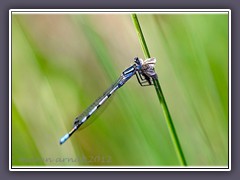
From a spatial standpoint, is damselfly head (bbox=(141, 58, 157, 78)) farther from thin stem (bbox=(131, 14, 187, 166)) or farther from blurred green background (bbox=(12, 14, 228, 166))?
blurred green background (bbox=(12, 14, 228, 166))

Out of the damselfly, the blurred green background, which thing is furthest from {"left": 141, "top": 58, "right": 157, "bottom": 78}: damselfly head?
the blurred green background

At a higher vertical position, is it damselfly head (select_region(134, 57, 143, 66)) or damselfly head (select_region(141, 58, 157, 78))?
damselfly head (select_region(134, 57, 143, 66))

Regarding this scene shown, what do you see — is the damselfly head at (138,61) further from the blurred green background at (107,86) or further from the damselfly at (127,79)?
the blurred green background at (107,86)

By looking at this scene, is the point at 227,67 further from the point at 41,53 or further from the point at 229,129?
the point at 41,53

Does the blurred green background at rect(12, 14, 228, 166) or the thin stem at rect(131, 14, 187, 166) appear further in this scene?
the blurred green background at rect(12, 14, 228, 166)

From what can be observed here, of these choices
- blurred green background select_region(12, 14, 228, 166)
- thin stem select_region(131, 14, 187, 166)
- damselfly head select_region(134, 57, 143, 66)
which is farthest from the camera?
blurred green background select_region(12, 14, 228, 166)

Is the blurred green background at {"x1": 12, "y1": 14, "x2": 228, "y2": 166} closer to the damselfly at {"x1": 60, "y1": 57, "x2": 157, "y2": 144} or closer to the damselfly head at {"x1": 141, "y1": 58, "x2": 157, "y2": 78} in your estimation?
the damselfly at {"x1": 60, "y1": 57, "x2": 157, "y2": 144}

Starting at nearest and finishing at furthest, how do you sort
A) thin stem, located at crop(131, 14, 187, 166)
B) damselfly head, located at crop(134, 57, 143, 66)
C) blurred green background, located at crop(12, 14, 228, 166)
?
1. thin stem, located at crop(131, 14, 187, 166)
2. damselfly head, located at crop(134, 57, 143, 66)
3. blurred green background, located at crop(12, 14, 228, 166)
